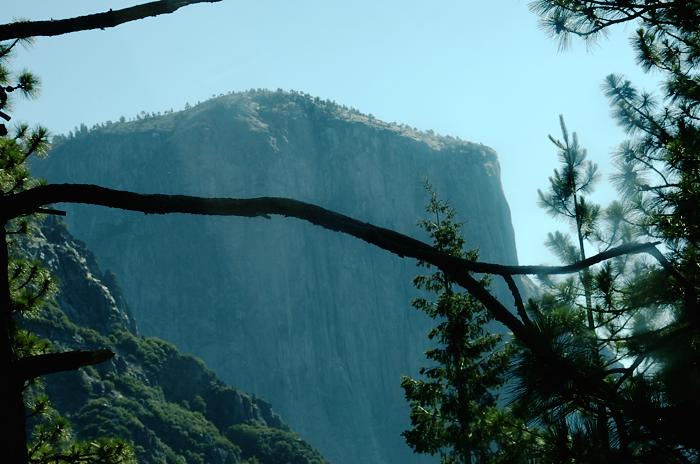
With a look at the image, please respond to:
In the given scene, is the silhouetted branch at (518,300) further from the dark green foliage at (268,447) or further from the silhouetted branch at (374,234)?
Result: the dark green foliage at (268,447)

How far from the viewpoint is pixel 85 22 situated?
1.85 meters

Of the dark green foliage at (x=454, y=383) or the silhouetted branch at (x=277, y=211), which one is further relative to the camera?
the dark green foliage at (x=454, y=383)

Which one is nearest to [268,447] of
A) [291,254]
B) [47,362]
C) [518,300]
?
[291,254]

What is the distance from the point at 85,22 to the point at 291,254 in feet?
526

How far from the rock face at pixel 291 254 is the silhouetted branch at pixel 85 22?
149 meters

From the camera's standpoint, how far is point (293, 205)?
156 centimetres

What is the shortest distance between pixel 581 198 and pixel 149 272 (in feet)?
496

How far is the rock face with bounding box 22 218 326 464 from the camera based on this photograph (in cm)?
6931

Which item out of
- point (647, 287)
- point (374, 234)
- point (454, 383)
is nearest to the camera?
point (374, 234)

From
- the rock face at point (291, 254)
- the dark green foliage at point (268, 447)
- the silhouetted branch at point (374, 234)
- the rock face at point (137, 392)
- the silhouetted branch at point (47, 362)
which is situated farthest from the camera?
the rock face at point (291, 254)

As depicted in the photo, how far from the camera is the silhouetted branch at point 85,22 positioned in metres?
1.79

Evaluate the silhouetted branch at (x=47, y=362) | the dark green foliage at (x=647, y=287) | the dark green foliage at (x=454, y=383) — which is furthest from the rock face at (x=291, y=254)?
the silhouetted branch at (x=47, y=362)

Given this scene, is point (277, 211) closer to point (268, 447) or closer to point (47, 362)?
point (47, 362)

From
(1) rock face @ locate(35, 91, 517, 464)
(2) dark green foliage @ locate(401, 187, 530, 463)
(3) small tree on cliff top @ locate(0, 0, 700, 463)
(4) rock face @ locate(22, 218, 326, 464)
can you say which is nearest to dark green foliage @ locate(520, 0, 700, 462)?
(3) small tree on cliff top @ locate(0, 0, 700, 463)
